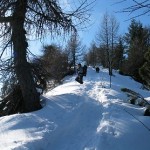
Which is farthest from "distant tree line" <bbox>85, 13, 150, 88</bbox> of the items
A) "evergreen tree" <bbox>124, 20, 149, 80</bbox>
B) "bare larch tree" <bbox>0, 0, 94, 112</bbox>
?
"bare larch tree" <bbox>0, 0, 94, 112</bbox>

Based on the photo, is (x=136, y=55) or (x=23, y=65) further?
(x=136, y=55)

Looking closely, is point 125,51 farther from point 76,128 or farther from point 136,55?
point 76,128

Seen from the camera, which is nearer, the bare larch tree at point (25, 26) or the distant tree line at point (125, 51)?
the bare larch tree at point (25, 26)

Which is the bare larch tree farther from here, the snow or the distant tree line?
the distant tree line

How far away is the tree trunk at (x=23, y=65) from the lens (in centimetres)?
1356

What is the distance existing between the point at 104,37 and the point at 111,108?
41.2 metres

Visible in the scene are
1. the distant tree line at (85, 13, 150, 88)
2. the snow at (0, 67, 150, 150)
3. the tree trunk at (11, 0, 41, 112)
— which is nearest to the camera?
the snow at (0, 67, 150, 150)

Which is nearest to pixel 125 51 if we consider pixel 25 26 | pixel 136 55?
pixel 136 55

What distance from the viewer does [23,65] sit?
13.7 metres

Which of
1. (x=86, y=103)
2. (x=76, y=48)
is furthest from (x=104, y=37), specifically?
(x=86, y=103)

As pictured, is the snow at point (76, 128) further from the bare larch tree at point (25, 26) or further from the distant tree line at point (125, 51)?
the distant tree line at point (125, 51)

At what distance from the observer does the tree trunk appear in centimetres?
1356

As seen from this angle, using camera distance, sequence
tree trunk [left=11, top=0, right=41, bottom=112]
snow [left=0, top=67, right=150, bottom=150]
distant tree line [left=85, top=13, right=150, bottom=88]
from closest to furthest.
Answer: snow [left=0, top=67, right=150, bottom=150]
tree trunk [left=11, top=0, right=41, bottom=112]
distant tree line [left=85, top=13, right=150, bottom=88]

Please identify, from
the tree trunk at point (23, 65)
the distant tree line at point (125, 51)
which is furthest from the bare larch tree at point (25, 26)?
the distant tree line at point (125, 51)
